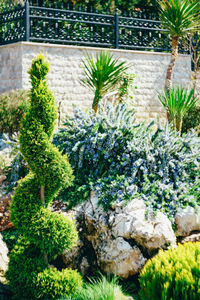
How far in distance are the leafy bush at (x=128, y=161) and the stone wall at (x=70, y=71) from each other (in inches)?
113

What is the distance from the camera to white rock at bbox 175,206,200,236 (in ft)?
18.8

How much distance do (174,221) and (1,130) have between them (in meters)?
4.14

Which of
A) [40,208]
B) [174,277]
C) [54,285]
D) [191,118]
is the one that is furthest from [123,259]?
[191,118]

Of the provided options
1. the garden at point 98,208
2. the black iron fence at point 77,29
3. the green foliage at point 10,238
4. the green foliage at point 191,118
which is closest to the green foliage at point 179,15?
the black iron fence at point 77,29

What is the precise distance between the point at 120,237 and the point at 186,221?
3.09ft

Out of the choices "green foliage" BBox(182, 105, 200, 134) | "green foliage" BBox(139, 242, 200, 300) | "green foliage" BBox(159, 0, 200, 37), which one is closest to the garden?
"green foliage" BBox(139, 242, 200, 300)

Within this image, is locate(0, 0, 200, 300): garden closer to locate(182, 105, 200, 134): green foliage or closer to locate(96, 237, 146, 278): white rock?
locate(96, 237, 146, 278): white rock

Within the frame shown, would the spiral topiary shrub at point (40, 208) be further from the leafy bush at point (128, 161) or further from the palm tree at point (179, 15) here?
the palm tree at point (179, 15)

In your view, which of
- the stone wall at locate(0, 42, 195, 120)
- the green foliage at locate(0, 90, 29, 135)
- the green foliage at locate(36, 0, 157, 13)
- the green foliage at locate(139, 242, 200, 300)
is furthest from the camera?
the green foliage at locate(36, 0, 157, 13)

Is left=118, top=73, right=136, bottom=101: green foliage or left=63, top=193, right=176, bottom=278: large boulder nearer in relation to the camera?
left=63, top=193, right=176, bottom=278: large boulder

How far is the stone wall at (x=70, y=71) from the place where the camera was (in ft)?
32.2

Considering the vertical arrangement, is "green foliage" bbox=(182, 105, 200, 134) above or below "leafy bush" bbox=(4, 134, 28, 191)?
above

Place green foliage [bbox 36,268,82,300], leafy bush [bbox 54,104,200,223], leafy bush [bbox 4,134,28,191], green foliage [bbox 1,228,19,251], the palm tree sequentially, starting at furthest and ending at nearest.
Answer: the palm tree → leafy bush [bbox 4,134,28,191] → green foliage [bbox 1,228,19,251] → leafy bush [bbox 54,104,200,223] → green foliage [bbox 36,268,82,300]

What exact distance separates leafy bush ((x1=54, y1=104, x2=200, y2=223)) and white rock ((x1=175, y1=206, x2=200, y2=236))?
110 millimetres
